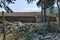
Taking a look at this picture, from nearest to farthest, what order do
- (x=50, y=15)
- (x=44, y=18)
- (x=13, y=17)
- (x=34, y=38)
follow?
(x=34, y=38), (x=44, y=18), (x=50, y=15), (x=13, y=17)

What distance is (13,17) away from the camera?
33.6 metres

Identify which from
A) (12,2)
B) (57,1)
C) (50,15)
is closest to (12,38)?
(12,2)

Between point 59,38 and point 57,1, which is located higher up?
point 57,1

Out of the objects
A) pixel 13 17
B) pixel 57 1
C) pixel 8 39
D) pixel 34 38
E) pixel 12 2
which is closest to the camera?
pixel 8 39

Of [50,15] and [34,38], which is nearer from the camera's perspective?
[34,38]

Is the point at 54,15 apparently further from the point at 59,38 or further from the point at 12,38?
the point at 12,38

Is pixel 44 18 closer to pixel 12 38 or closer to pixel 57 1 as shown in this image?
pixel 57 1

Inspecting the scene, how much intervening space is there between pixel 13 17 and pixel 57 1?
53.1 feet

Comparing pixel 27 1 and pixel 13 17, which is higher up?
pixel 27 1

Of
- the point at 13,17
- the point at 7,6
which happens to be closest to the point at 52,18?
the point at 13,17

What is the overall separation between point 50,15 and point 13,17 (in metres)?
8.05

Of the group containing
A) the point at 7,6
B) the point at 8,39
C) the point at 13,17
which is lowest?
the point at 13,17

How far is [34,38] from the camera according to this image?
11227 millimetres

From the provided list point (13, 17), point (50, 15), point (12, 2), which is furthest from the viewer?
point (13, 17)
